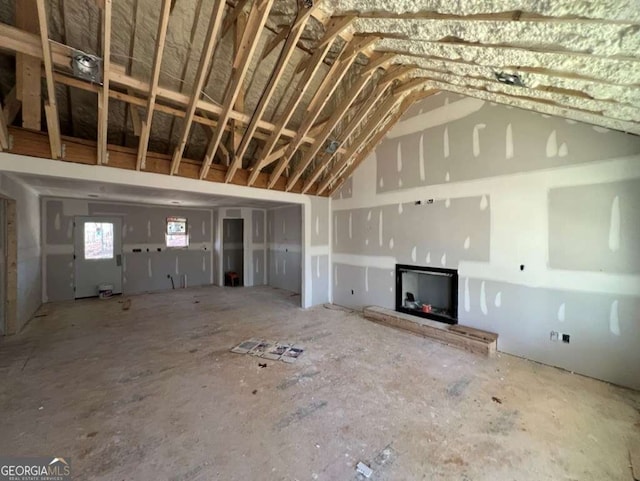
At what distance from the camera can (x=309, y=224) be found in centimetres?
621

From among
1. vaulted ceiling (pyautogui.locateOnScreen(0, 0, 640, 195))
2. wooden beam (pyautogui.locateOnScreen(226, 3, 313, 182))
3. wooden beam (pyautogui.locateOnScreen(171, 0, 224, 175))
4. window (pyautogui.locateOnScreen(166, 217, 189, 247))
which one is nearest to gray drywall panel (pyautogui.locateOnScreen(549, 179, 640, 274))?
vaulted ceiling (pyautogui.locateOnScreen(0, 0, 640, 195))

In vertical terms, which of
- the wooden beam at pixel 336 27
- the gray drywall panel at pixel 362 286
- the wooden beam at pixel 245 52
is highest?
the wooden beam at pixel 336 27

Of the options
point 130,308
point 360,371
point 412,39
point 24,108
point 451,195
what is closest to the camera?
point 412,39

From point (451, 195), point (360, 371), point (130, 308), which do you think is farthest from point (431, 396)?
point (130, 308)

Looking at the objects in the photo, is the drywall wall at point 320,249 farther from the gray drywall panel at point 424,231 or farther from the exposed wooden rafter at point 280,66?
the exposed wooden rafter at point 280,66

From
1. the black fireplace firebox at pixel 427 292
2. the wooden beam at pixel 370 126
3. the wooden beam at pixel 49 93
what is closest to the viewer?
the wooden beam at pixel 49 93

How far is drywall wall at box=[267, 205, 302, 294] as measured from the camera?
7.92 meters

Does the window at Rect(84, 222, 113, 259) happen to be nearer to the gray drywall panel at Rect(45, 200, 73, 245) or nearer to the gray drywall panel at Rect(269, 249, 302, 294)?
the gray drywall panel at Rect(45, 200, 73, 245)

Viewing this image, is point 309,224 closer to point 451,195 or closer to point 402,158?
point 402,158

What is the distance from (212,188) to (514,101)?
462 centimetres

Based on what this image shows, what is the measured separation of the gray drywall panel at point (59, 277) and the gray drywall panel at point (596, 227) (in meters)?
9.84

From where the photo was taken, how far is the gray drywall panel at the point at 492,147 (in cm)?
321

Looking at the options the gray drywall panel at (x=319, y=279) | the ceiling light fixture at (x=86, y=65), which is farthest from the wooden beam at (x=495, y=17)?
the gray drywall panel at (x=319, y=279)

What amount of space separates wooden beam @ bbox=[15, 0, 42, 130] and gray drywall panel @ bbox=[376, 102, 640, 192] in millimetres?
4878
